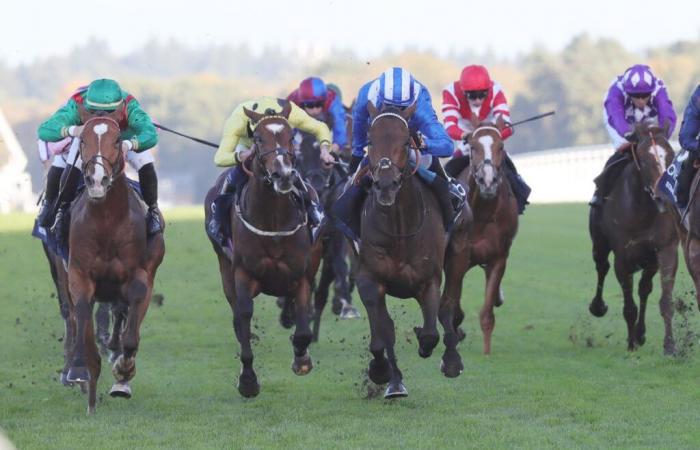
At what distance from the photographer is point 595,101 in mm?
89625

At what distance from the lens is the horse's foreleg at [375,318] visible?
9914 mm

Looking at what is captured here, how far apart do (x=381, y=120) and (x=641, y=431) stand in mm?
2454

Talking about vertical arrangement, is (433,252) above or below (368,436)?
above

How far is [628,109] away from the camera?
44.3ft

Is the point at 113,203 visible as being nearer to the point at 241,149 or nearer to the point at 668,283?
the point at 241,149

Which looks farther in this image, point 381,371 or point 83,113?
point 381,371

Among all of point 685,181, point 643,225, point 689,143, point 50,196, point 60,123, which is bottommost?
point 643,225

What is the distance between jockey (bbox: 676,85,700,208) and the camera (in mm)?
11211

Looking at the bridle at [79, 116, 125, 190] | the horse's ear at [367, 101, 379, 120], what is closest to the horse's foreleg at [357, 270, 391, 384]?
the horse's ear at [367, 101, 379, 120]

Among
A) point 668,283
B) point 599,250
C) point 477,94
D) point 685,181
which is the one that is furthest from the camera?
point 599,250

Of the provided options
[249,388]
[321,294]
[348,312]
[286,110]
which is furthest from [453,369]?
[348,312]

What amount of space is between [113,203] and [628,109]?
5455 millimetres

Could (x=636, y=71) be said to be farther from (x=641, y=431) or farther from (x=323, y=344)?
(x=641, y=431)

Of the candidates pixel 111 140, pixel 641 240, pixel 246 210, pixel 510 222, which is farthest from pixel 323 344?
pixel 111 140
